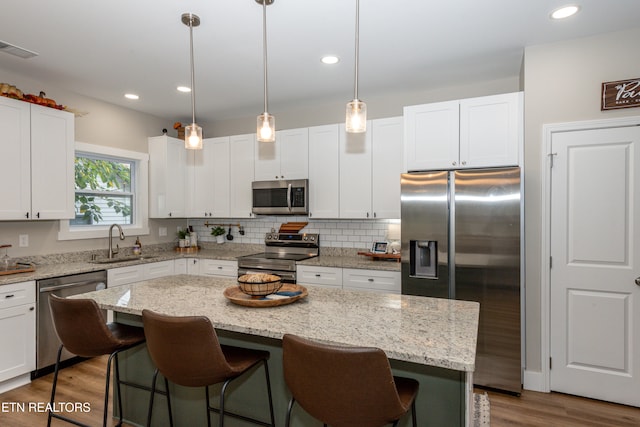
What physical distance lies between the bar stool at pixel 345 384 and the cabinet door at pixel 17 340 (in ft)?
8.94

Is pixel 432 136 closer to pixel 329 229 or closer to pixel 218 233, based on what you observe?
pixel 329 229

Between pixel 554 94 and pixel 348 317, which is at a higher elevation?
pixel 554 94

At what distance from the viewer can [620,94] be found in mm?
2674

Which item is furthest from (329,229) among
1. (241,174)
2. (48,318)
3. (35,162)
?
(35,162)

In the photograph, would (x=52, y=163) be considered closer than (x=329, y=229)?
Yes

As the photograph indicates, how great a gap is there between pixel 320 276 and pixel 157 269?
1.81m

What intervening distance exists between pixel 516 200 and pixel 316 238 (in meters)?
2.24

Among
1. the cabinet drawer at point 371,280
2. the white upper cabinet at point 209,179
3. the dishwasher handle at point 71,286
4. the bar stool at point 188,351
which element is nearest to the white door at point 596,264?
the cabinet drawer at point 371,280

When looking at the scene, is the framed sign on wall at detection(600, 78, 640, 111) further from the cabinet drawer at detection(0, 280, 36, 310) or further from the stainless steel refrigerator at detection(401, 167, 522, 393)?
the cabinet drawer at detection(0, 280, 36, 310)

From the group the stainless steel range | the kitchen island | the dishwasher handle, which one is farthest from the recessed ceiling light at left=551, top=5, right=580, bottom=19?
the dishwasher handle

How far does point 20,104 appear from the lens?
311 centimetres

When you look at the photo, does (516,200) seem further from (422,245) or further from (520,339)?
(520,339)

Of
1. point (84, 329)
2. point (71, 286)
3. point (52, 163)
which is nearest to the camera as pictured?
point (84, 329)

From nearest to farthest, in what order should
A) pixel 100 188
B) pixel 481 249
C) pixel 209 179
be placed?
pixel 481 249 < pixel 100 188 < pixel 209 179
